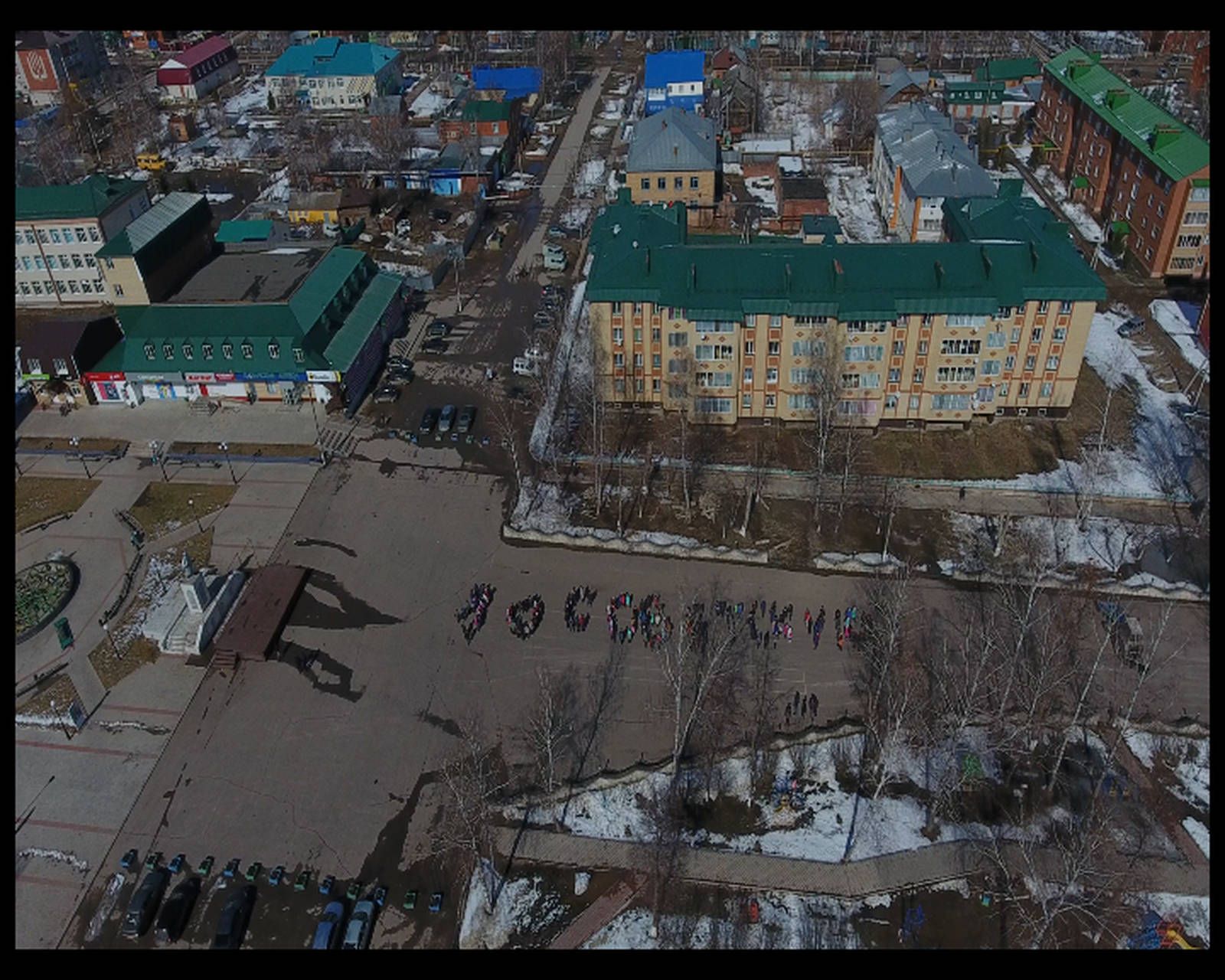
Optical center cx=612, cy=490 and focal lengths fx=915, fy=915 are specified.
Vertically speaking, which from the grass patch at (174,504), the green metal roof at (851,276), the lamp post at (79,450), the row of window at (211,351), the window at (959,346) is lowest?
the grass patch at (174,504)

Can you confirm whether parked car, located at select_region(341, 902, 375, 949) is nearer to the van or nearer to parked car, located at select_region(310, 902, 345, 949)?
parked car, located at select_region(310, 902, 345, 949)

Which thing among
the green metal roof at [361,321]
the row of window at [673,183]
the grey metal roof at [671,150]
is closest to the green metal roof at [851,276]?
the green metal roof at [361,321]

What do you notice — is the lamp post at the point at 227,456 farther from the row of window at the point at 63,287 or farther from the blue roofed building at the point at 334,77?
the blue roofed building at the point at 334,77

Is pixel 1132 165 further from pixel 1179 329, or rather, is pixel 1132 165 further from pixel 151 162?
pixel 151 162

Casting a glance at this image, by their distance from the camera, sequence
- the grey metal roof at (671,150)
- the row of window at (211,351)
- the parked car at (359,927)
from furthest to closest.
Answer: the grey metal roof at (671,150) → the row of window at (211,351) → the parked car at (359,927)

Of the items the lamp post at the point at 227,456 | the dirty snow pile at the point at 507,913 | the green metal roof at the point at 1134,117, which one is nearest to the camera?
the dirty snow pile at the point at 507,913

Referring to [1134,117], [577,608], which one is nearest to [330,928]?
[577,608]

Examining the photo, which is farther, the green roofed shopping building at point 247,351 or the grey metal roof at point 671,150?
the grey metal roof at point 671,150
